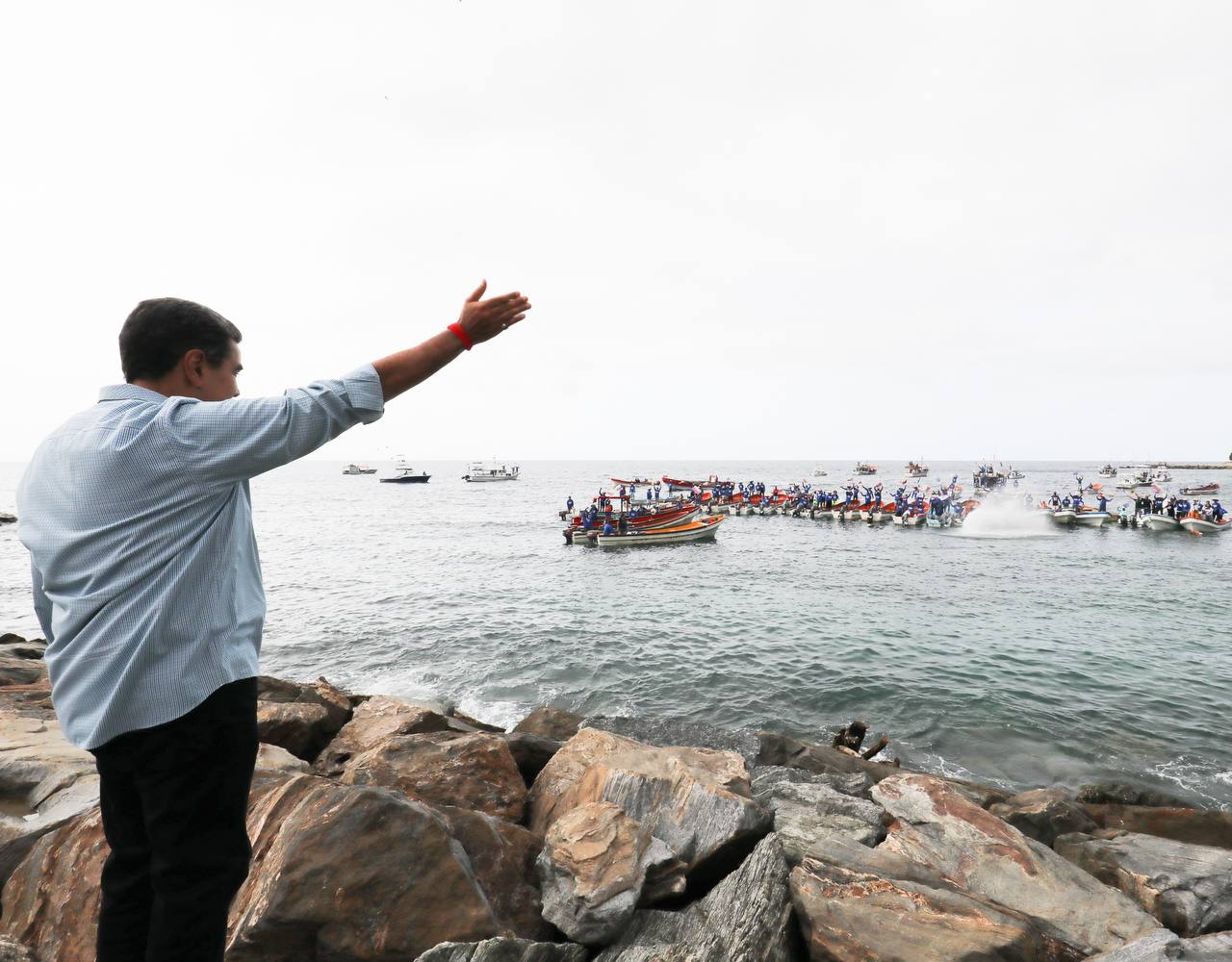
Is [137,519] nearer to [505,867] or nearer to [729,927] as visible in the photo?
[505,867]

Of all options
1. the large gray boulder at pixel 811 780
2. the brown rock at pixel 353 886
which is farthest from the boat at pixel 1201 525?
the brown rock at pixel 353 886

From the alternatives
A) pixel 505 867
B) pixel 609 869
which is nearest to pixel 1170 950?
pixel 609 869

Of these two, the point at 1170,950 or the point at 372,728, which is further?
the point at 372,728

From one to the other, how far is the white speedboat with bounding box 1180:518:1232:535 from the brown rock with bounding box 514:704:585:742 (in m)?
51.7

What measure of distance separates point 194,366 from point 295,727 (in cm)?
602

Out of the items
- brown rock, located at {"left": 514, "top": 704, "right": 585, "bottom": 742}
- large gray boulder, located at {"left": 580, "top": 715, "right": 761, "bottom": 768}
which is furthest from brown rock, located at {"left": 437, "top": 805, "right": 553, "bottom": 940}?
large gray boulder, located at {"left": 580, "top": 715, "right": 761, "bottom": 768}

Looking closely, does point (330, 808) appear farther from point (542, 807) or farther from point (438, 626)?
point (438, 626)

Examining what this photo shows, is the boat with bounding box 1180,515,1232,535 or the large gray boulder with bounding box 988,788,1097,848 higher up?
the boat with bounding box 1180,515,1232,535

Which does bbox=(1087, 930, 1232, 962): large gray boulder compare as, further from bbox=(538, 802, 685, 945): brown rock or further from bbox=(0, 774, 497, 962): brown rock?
bbox=(0, 774, 497, 962): brown rock

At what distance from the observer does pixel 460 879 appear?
3275 mm

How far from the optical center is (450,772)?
4.77 meters

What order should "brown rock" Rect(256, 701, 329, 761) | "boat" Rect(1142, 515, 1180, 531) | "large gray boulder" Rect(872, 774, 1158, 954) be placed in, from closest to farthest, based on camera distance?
"large gray boulder" Rect(872, 774, 1158, 954) < "brown rock" Rect(256, 701, 329, 761) < "boat" Rect(1142, 515, 1180, 531)

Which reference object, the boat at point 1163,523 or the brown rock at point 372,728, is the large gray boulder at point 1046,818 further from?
the boat at point 1163,523

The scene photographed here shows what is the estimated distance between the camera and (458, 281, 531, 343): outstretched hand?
6.54ft
